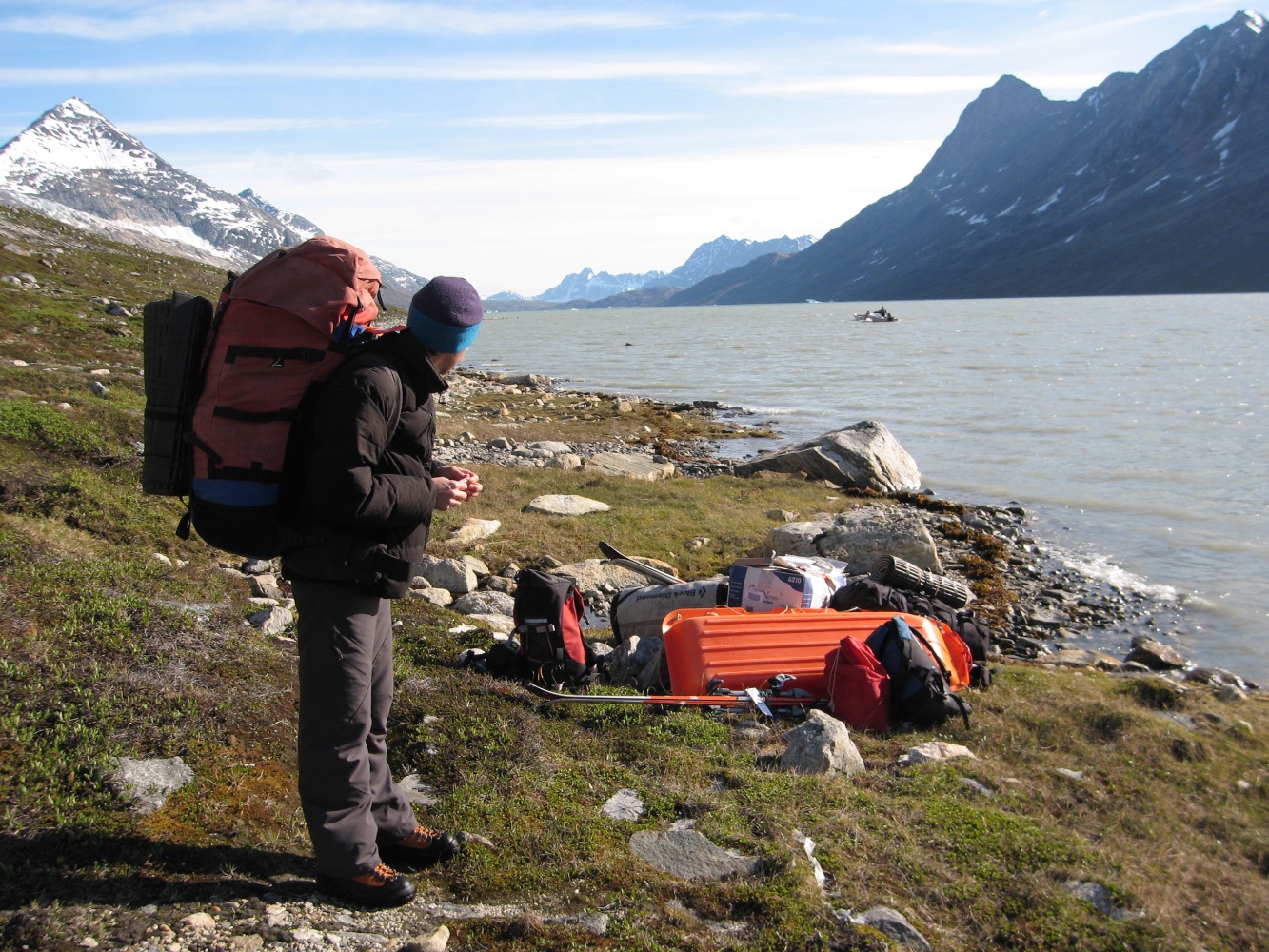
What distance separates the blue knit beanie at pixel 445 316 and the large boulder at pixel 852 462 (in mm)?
15975

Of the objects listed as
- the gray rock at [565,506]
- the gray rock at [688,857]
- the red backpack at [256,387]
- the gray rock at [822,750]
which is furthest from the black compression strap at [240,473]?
the gray rock at [565,506]

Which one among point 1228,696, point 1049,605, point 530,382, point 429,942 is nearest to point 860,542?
point 1049,605

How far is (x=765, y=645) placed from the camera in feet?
22.8

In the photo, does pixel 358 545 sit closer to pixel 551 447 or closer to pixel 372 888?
pixel 372 888

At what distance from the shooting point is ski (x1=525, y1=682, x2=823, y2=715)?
19.7ft

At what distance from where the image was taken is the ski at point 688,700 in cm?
599

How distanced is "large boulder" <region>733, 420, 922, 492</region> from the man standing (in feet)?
52.8

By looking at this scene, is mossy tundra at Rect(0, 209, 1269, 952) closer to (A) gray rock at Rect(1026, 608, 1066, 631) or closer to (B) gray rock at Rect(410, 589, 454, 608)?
(B) gray rock at Rect(410, 589, 454, 608)

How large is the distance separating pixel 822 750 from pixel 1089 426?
25.4m

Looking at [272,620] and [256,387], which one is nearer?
[256,387]

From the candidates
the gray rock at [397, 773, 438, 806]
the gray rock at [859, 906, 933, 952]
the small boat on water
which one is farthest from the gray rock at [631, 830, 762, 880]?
the small boat on water

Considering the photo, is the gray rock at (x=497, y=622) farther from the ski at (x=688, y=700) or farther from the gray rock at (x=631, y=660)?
the ski at (x=688, y=700)

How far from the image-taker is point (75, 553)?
6.78 m

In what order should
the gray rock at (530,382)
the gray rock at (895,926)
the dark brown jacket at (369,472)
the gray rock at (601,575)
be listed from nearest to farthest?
the dark brown jacket at (369,472) → the gray rock at (895,926) → the gray rock at (601,575) → the gray rock at (530,382)
